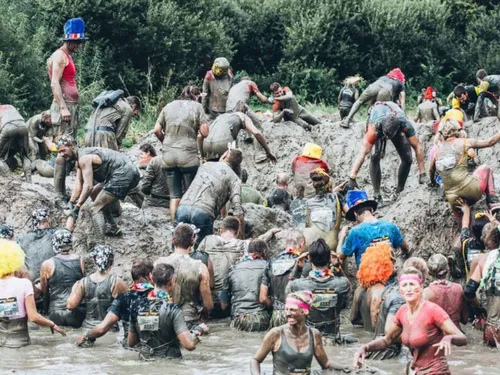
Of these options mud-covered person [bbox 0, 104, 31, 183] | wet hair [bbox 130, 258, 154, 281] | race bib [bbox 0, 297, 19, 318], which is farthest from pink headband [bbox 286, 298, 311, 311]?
mud-covered person [bbox 0, 104, 31, 183]

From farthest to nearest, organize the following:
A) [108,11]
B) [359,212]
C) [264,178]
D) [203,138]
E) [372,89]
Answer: [108,11]
[264,178]
[372,89]
[203,138]
[359,212]

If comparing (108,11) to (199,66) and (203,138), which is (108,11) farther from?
(203,138)

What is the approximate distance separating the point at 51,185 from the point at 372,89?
5446mm

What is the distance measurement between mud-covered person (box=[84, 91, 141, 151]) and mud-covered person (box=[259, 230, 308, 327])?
4.29 meters

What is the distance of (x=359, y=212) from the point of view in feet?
46.6

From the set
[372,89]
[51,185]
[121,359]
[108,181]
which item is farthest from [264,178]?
[121,359]

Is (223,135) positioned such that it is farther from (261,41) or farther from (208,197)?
(261,41)

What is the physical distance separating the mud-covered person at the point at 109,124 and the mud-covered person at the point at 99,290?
3.81m

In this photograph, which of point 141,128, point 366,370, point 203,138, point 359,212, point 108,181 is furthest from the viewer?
point 141,128

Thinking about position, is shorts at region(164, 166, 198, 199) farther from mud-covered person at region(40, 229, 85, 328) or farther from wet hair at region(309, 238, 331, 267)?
wet hair at region(309, 238, 331, 267)

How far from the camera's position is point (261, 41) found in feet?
106

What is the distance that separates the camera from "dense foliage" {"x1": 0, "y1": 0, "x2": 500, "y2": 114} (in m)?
27.6

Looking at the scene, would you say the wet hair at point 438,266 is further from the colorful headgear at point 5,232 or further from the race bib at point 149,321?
the colorful headgear at point 5,232

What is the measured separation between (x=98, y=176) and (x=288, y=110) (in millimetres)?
6614
